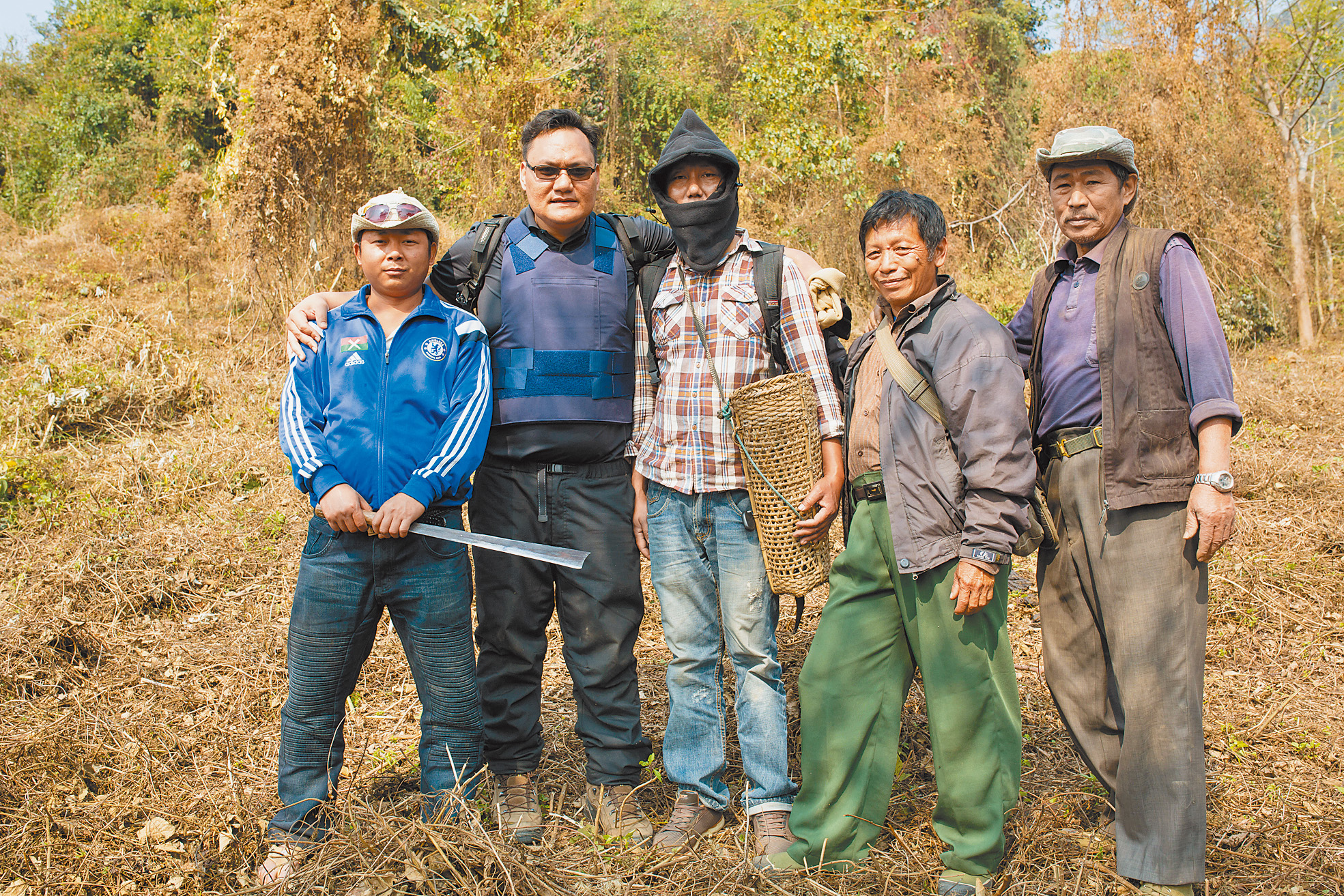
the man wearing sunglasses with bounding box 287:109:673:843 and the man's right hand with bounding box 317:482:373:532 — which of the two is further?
the man wearing sunglasses with bounding box 287:109:673:843

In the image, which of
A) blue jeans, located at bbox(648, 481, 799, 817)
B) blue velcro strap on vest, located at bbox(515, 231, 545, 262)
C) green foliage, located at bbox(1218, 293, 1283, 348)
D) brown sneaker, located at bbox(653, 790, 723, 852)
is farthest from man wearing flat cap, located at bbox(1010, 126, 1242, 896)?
green foliage, located at bbox(1218, 293, 1283, 348)

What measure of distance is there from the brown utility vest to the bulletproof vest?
150 cm

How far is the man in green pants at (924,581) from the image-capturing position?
2393 mm

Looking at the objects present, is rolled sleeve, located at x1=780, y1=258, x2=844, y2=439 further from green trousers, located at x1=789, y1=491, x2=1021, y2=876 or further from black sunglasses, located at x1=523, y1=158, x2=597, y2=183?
black sunglasses, located at x1=523, y1=158, x2=597, y2=183

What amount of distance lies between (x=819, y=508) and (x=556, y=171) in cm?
140

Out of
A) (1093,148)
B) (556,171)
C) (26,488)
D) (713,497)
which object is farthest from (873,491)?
(26,488)

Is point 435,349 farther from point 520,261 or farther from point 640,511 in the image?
point 640,511

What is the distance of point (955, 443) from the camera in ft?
8.18

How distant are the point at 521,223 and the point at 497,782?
193 cm

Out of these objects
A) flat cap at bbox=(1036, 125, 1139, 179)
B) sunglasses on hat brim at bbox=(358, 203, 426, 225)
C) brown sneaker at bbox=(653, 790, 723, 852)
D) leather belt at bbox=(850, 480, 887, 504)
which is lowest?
brown sneaker at bbox=(653, 790, 723, 852)

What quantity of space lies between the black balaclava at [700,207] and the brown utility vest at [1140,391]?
1.16m

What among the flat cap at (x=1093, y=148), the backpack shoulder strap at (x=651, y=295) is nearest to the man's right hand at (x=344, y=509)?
the backpack shoulder strap at (x=651, y=295)

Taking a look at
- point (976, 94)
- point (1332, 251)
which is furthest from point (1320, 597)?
point (976, 94)

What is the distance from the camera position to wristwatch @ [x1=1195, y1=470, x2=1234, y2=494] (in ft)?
7.72
